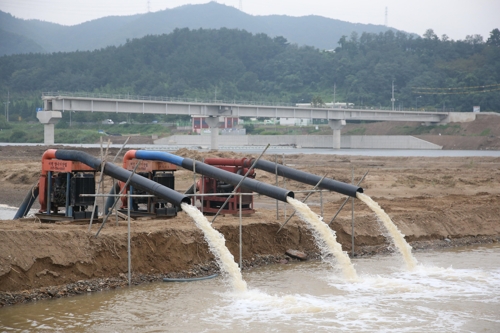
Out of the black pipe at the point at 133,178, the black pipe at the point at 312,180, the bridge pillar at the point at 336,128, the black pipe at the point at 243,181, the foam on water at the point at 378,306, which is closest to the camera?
the foam on water at the point at 378,306

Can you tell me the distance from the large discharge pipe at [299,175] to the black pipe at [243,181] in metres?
1.92

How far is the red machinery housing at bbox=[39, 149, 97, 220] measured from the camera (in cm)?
2314

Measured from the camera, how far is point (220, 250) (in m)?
19.1

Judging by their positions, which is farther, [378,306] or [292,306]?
[378,306]

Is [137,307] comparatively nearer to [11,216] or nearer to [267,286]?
[267,286]

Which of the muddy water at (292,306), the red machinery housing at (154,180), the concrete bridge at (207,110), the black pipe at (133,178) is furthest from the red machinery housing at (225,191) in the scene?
the concrete bridge at (207,110)

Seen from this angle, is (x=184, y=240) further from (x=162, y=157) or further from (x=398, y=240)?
(x=398, y=240)

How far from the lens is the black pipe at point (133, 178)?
63.2 feet

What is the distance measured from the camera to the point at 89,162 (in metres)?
22.5

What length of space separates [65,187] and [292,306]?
34.1 ft

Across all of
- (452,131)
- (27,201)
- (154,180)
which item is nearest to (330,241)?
(154,180)

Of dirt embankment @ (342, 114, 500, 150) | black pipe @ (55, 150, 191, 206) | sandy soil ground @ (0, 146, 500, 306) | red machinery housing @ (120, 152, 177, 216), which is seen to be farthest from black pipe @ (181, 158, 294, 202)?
dirt embankment @ (342, 114, 500, 150)

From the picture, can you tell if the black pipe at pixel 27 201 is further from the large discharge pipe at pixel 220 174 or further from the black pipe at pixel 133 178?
the large discharge pipe at pixel 220 174

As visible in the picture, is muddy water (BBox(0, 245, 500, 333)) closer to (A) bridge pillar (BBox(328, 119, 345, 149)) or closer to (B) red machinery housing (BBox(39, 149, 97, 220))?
(B) red machinery housing (BBox(39, 149, 97, 220))
